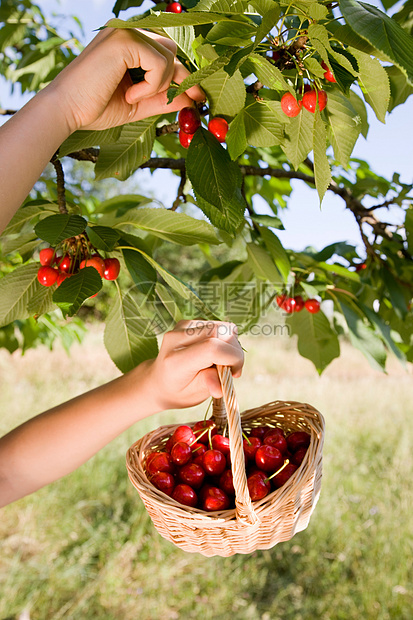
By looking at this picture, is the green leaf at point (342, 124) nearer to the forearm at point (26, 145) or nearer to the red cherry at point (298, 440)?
the forearm at point (26, 145)

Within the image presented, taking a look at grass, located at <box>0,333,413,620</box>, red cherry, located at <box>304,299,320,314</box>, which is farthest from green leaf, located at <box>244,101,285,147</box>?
grass, located at <box>0,333,413,620</box>

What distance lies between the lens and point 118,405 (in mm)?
743

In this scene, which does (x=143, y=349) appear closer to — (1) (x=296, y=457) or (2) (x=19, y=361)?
(1) (x=296, y=457)

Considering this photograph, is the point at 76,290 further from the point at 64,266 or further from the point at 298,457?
the point at 298,457

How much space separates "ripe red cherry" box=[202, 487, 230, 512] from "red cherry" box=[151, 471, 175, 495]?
0.06 meters

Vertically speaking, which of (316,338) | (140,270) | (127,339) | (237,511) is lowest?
(316,338)

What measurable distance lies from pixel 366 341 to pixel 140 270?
0.54 m

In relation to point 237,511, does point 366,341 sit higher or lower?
lower

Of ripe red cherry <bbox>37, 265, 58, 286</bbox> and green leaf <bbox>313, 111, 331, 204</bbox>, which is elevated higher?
green leaf <bbox>313, 111, 331, 204</bbox>

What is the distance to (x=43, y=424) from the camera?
79 centimetres

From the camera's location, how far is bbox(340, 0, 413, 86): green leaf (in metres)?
0.34

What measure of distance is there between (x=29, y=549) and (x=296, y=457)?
98.7 inches

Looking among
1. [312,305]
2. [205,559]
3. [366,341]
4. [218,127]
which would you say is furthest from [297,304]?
[205,559]

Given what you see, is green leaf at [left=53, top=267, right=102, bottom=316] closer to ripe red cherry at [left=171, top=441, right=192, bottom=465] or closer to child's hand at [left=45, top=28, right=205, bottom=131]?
child's hand at [left=45, top=28, right=205, bottom=131]
